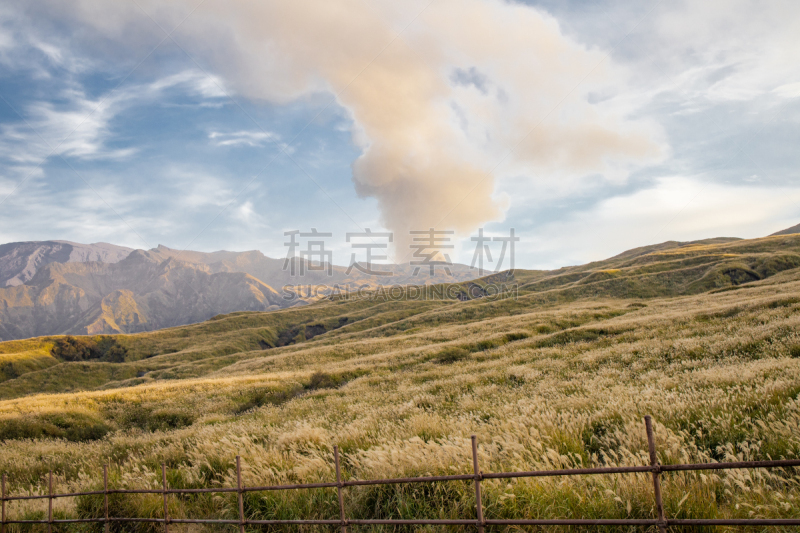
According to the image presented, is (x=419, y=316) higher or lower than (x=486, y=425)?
lower

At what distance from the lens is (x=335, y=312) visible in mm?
131500

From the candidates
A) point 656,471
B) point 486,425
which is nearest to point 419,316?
point 486,425

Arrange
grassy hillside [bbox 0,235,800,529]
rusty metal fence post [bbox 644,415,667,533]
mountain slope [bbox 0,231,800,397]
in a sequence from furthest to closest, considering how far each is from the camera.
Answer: mountain slope [bbox 0,231,800,397], grassy hillside [bbox 0,235,800,529], rusty metal fence post [bbox 644,415,667,533]

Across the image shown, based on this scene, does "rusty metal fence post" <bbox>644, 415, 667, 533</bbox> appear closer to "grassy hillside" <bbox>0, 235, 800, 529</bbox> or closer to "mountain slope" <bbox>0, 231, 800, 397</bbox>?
"grassy hillside" <bbox>0, 235, 800, 529</bbox>

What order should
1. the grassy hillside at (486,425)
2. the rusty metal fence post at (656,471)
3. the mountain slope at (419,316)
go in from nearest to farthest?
the rusty metal fence post at (656,471) < the grassy hillside at (486,425) < the mountain slope at (419,316)

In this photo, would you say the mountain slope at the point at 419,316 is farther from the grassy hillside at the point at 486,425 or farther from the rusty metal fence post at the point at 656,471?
the rusty metal fence post at the point at 656,471

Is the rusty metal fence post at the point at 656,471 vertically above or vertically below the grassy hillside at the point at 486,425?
above

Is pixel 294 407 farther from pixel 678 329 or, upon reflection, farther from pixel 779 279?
pixel 779 279

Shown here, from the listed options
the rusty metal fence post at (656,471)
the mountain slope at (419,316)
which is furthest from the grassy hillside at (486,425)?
the mountain slope at (419,316)

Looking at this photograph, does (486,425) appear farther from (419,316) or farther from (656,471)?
(419,316)

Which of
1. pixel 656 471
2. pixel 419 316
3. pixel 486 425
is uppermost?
pixel 656 471

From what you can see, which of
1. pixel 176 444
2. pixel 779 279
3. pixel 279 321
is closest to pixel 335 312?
pixel 279 321

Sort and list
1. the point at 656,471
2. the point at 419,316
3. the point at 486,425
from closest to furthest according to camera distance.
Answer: the point at 656,471 → the point at 486,425 → the point at 419,316

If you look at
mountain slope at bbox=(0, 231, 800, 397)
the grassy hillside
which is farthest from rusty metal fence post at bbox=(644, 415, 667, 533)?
mountain slope at bbox=(0, 231, 800, 397)
